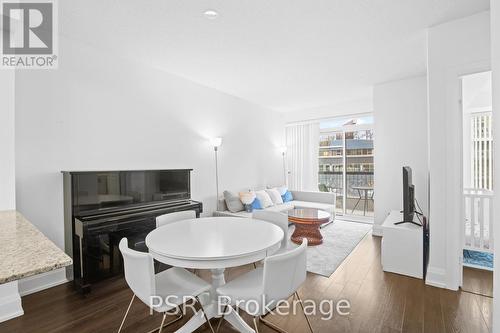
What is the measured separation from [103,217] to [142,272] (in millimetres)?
1441

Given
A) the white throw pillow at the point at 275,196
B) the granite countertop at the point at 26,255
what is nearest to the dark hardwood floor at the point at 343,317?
the granite countertop at the point at 26,255

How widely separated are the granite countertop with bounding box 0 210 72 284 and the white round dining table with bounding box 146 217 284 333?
70 centimetres

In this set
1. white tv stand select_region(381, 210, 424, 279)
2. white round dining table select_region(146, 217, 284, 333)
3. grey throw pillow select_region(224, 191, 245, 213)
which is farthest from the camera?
grey throw pillow select_region(224, 191, 245, 213)

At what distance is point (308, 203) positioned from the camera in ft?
17.9

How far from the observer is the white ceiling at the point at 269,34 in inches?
86.6

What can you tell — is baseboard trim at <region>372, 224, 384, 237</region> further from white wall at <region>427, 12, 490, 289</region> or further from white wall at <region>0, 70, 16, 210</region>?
white wall at <region>0, 70, 16, 210</region>

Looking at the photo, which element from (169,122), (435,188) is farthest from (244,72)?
(435,188)

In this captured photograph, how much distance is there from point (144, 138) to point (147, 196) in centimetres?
85

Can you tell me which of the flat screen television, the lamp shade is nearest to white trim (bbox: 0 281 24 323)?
the lamp shade

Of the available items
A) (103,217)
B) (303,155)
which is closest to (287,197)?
(303,155)

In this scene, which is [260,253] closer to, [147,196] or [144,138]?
[147,196]

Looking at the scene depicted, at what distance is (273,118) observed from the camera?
6270mm

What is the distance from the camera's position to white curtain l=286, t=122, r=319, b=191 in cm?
632

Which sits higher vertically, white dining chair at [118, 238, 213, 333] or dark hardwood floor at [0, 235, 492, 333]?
white dining chair at [118, 238, 213, 333]
